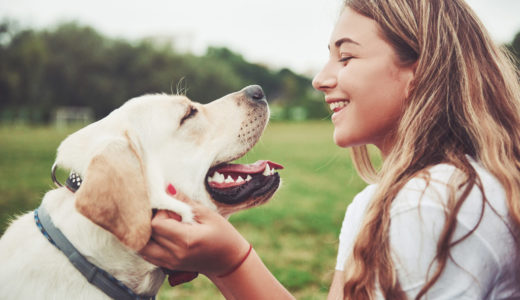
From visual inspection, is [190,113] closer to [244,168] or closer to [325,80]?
[244,168]

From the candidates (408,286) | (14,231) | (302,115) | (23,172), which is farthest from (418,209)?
(302,115)

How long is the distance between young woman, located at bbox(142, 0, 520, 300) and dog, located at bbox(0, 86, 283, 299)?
0.57 ft

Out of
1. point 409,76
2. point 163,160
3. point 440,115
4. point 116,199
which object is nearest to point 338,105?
point 409,76

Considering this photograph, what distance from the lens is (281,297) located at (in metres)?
2.29

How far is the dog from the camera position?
1899 millimetres

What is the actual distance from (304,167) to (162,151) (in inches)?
426

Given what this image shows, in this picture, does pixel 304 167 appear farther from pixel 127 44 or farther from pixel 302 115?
pixel 302 115

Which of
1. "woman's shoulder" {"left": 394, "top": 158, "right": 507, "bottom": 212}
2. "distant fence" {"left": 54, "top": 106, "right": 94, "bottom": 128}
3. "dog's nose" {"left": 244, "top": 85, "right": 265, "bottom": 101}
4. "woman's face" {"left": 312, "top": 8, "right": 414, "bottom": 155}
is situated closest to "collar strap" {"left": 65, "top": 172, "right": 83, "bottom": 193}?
"dog's nose" {"left": 244, "top": 85, "right": 265, "bottom": 101}

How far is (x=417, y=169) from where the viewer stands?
2008 millimetres

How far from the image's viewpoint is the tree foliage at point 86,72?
37.9 metres

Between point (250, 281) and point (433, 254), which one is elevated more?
point (433, 254)

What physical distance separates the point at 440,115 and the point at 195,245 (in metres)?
1.35

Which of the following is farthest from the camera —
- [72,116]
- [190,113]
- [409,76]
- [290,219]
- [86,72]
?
[86,72]

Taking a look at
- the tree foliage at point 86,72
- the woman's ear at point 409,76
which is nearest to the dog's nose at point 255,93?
the woman's ear at point 409,76
